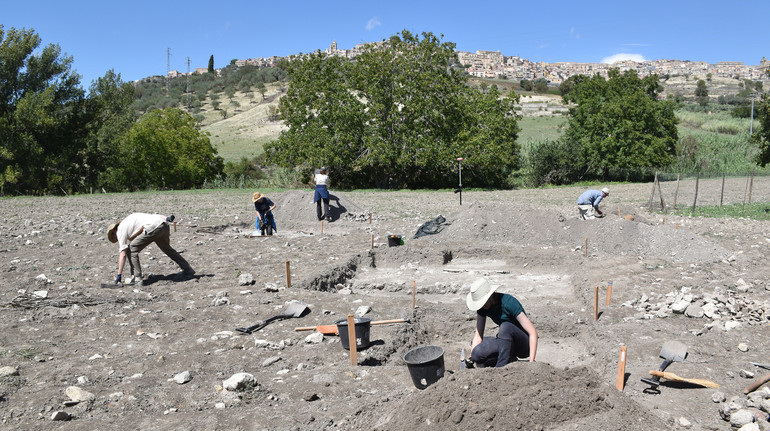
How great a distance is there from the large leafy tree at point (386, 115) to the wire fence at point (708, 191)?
9.37m

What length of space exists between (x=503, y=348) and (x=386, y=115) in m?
27.1

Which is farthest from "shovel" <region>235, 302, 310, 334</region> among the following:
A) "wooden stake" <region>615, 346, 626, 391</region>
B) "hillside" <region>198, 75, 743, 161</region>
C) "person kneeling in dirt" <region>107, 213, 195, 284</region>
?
"hillside" <region>198, 75, 743, 161</region>

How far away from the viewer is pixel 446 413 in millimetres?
4242

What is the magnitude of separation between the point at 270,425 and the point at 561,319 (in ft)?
15.5

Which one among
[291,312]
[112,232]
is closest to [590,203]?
[291,312]

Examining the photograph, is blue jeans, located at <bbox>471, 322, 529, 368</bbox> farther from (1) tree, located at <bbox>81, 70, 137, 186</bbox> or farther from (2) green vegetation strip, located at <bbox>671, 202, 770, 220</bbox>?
(1) tree, located at <bbox>81, 70, 137, 186</bbox>

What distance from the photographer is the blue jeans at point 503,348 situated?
5254 mm

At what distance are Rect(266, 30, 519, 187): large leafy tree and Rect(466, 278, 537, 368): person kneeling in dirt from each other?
25161 millimetres

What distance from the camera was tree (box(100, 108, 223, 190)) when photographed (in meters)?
34.5

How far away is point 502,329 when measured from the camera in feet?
17.5

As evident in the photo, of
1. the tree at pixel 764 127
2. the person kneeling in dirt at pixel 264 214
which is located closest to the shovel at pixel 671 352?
the person kneeling in dirt at pixel 264 214

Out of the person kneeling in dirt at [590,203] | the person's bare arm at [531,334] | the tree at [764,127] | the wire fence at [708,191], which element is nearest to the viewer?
the person's bare arm at [531,334]

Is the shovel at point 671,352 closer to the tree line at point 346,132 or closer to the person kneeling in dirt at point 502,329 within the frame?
the person kneeling in dirt at point 502,329

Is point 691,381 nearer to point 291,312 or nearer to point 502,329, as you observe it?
point 502,329
